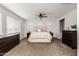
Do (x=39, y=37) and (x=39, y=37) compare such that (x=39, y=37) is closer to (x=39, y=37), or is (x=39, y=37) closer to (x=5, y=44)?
(x=39, y=37)

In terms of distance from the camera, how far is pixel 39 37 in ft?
19.8

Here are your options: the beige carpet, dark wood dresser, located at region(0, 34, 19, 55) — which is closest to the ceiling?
dark wood dresser, located at region(0, 34, 19, 55)

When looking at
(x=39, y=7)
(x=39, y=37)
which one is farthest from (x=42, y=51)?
(x=39, y=37)

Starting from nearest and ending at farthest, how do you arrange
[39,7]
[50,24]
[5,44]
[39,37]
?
[5,44] < [39,7] < [39,37] < [50,24]

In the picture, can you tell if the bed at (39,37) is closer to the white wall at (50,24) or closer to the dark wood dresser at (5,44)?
the white wall at (50,24)

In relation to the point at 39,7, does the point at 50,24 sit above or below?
below

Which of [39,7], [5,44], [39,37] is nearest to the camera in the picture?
[5,44]

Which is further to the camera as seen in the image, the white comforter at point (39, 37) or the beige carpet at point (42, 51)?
the white comforter at point (39, 37)

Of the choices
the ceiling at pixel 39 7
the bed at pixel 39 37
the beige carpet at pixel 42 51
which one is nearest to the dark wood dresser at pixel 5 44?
the beige carpet at pixel 42 51

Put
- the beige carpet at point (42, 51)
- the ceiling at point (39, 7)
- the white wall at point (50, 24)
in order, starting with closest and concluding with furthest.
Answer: the beige carpet at point (42, 51) < the ceiling at point (39, 7) < the white wall at point (50, 24)

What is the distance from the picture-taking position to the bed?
5.96 meters

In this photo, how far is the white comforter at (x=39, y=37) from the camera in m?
5.96

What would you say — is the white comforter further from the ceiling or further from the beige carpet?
the beige carpet

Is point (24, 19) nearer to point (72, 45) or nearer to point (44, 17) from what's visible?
→ point (44, 17)
